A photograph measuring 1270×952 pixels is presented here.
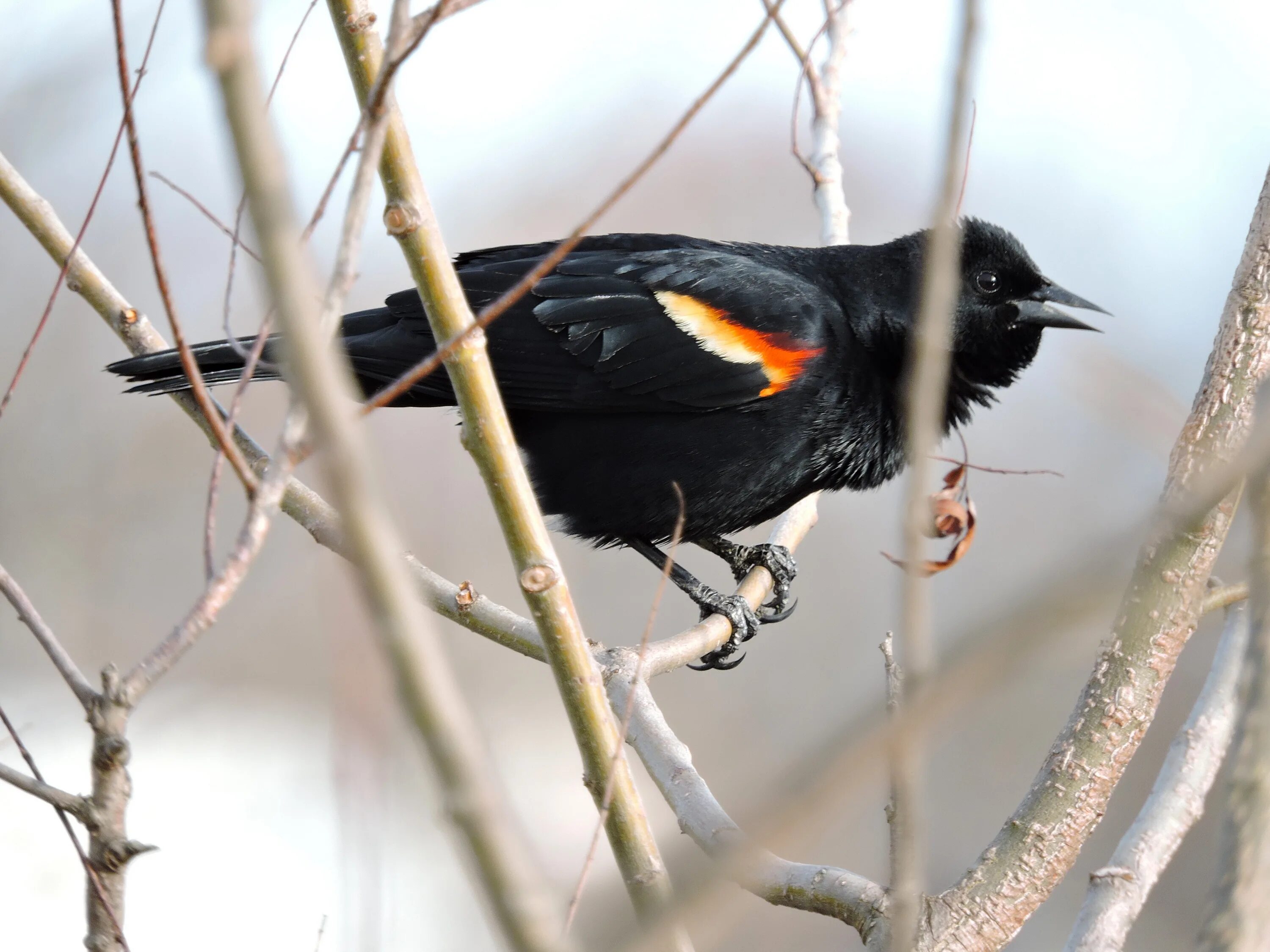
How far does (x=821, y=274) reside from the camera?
12.0ft

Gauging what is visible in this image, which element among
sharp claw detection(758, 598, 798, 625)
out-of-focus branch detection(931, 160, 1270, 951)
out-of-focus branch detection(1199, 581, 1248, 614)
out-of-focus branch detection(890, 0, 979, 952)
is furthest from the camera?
sharp claw detection(758, 598, 798, 625)

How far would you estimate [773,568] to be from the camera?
3533 millimetres

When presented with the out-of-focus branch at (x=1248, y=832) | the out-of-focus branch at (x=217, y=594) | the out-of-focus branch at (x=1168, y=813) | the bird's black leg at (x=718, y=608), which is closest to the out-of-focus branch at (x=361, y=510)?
the out-of-focus branch at (x=217, y=594)

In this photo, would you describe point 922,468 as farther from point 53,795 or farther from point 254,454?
point 254,454

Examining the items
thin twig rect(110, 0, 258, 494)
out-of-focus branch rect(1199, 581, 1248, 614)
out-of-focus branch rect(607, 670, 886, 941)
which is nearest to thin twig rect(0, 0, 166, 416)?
thin twig rect(110, 0, 258, 494)

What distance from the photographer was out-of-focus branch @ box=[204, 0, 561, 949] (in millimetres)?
693

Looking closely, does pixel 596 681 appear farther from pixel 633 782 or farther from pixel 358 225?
pixel 358 225

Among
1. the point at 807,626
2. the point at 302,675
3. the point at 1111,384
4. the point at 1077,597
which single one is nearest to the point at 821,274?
the point at 1111,384

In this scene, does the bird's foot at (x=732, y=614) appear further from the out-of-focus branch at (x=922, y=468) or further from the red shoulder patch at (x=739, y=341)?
the out-of-focus branch at (x=922, y=468)

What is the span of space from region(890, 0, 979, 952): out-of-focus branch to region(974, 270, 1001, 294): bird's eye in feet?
8.96

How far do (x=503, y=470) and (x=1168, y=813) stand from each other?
163 cm

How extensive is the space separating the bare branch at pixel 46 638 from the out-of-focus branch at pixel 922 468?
1.01 m

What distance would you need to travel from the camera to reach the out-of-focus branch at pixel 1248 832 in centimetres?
103

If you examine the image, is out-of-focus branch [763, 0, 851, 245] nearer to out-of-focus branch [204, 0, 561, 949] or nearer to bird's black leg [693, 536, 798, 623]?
bird's black leg [693, 536, 798, 623]
